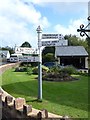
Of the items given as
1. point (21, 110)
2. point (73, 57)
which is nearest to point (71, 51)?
point (73, 57)

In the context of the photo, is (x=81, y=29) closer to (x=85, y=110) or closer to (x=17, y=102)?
(x=17, y=102)

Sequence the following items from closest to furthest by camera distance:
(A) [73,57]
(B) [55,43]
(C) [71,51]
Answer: (B) [55,43]
(A) [73,57]
(C) [71,51]

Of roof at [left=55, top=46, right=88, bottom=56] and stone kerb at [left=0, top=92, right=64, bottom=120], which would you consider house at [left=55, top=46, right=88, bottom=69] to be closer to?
roof at [left=55, top=46, right=88, bottom=56]

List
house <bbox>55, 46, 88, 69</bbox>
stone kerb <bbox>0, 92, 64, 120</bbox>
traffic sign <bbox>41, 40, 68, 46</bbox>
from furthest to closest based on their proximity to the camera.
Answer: house <bbox>55, 46, 88, 69</bbox>, traffic sign <bbox>41, 40, 68, 46</bbox>, stone kerb <bbox>0, 92, 64, 120</bbox>

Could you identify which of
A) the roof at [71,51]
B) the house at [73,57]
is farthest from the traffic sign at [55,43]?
the roof at [71,51]

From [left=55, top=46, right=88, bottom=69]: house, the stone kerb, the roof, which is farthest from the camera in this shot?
the roof

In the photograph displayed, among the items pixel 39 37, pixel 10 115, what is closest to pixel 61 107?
pixel 10 115

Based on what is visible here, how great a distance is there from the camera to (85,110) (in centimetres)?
845

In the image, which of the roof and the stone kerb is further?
the roof

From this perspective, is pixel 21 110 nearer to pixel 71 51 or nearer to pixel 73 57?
pixel 73 57

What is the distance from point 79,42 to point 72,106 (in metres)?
68.7

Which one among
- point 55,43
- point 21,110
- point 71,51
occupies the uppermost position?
point 71,51

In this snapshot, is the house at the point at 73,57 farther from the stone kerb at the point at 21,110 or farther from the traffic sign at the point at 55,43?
the stone kerb at the point at 21,110

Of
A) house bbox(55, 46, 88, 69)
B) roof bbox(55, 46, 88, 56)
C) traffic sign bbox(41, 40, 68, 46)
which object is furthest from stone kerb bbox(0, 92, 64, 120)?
roof bbox(55, 46, 88, 56)
